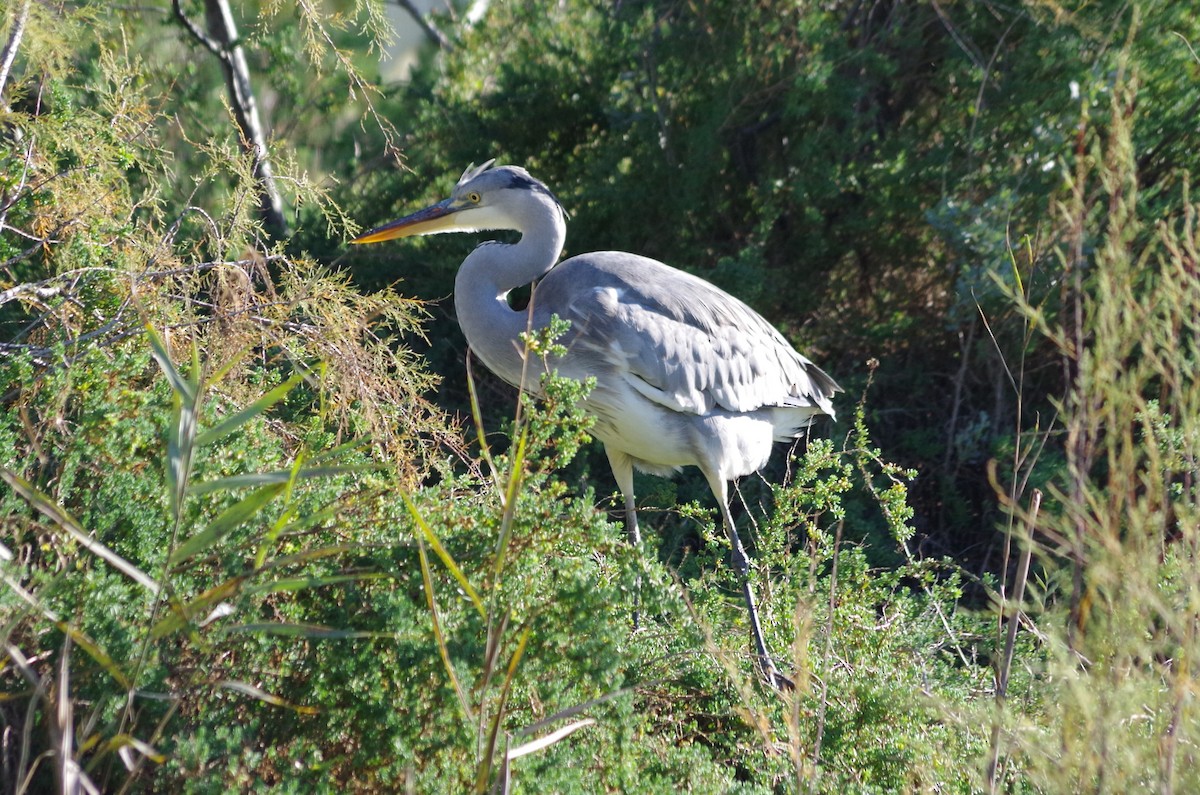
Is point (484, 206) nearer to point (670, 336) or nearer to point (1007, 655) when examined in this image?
point (670, 336)

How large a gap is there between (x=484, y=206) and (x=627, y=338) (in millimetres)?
888

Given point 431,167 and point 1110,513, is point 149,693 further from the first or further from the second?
point 431,167

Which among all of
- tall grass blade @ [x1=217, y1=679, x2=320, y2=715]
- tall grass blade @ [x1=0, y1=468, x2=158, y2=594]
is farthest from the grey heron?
tall grass blade @ [x1=0, y1=468, x2=158, y2=594]

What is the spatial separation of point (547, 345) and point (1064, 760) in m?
1.43

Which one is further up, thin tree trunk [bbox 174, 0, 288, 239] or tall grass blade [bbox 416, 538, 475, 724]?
tall grass blade [bbox 416, 538, 475, 724]

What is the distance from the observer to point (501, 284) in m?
4.68

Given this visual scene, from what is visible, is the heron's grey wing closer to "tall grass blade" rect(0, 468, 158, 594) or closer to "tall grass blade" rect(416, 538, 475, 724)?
"tall grass blade" rect(416, 538, 475, 724)

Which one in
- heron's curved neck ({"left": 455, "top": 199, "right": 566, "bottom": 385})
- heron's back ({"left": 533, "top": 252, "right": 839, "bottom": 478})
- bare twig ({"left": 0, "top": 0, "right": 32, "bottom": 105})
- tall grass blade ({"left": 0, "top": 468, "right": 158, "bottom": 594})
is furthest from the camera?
heron's curved neck ({"left": 455, "top": 199, "right": 566, "bottom": 385})

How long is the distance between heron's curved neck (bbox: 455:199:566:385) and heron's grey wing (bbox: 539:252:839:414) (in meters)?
0.11

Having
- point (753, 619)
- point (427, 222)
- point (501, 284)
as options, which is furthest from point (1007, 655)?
point (427, 222)

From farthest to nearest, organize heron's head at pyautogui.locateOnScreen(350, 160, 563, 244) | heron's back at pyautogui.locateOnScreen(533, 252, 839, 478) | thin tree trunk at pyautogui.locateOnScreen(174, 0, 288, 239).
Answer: thin tree trunk at pyautogui.locateOnScreen(174, 0, 288, 239) → heron's head at pyautogui.locateOnScreen(350, 160, 563, 244) → heron's back at pyautogui.locateOnScreen(533, 252, 839, 478)

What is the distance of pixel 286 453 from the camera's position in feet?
12.6

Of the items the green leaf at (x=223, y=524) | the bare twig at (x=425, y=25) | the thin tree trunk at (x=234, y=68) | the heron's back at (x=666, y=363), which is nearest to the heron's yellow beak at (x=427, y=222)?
the heron's back at (x=666, y=363)

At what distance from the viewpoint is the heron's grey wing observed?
4406 millimetres
